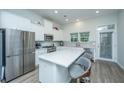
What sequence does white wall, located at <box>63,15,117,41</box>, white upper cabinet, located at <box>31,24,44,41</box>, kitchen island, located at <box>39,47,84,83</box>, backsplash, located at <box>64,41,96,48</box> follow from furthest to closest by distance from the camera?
backsplash, located at <box>64,41,96,48</box>, white wall, located at <box>63,15,117,41</box>, white upper cabinet, located at <box>31,24,44,41</box>, kitchen island, located at <box>39,47,84,83</box>

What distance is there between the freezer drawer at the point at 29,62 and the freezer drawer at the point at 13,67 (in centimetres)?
19

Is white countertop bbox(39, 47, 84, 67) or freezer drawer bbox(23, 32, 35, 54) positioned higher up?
freezer drawer bbox(23, 32, 35, 54)

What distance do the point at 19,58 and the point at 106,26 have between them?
5064 mm

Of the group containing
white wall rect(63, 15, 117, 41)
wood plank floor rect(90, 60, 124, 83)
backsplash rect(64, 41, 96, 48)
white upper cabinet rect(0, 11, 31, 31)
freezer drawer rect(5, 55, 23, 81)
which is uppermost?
white wall rect(63, 15, 117, 41)

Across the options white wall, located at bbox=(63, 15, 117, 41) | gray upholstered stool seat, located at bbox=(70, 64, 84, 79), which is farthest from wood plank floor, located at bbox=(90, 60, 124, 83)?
white wall, located at bbox=(63, 15, 117, 41)

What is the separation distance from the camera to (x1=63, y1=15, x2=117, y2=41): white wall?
5441 mm

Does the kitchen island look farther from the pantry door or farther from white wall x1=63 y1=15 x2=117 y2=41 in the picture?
white wall x1=63 y1=15 x2=117 y2=41

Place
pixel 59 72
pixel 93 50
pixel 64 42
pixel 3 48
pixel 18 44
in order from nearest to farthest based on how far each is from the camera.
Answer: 1. pixel 59 72
2. pixel 3 48
3. pixel 18 44
4. pixel 93 50
5. pixel 64 42

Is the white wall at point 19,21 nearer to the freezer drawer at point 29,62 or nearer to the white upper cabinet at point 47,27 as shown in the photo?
the white upper cabinet at point 47,27

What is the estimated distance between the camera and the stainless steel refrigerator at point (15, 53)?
266 centimetres
